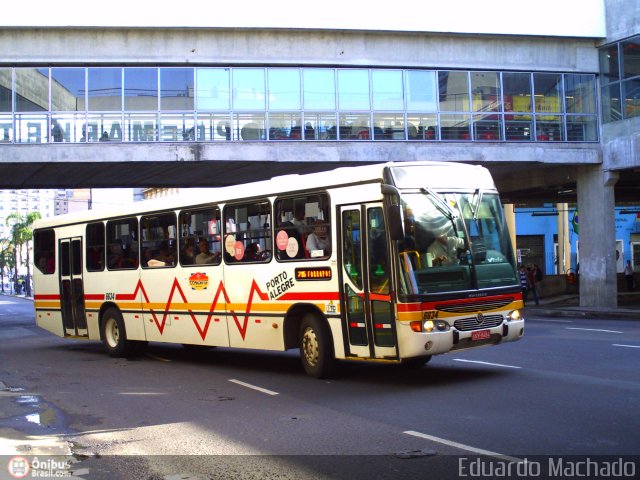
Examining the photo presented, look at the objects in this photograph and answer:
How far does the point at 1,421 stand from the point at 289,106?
17437 mm

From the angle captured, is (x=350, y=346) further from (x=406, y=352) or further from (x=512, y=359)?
(x=512, y=359)

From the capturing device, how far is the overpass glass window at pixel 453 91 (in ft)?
84.7

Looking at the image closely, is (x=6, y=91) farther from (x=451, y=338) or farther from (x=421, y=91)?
(x=451, y=338)

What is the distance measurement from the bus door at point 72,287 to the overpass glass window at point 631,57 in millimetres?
19833

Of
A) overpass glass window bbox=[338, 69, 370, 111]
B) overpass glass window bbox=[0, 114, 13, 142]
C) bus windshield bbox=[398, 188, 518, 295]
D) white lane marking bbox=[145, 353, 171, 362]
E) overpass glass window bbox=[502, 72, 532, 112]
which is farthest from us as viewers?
overpass glass window bbox=[502, 72, 532, 112]

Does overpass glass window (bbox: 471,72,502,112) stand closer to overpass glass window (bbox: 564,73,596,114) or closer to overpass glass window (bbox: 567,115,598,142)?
overpass glass window (bbox: 564,73,596,114)

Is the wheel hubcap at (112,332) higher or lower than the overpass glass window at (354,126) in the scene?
lower

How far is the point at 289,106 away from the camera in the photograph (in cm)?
2480

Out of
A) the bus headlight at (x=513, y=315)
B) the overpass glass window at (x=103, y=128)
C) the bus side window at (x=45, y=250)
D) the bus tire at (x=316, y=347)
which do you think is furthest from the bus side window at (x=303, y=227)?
the overpass glass window at (x=103, y=128)

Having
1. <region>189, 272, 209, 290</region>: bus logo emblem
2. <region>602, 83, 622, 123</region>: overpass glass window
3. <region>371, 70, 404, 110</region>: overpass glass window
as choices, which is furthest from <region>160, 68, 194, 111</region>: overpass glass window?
<region>602, 83, 622, 123</region>: overpass glass window

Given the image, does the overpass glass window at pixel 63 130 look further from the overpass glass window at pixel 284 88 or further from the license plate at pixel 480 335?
the license plate at pixel 480 335

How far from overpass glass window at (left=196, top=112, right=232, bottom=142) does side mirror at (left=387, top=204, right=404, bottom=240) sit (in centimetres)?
1562

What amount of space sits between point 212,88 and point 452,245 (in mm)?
16241

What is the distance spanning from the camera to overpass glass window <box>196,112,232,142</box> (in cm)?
2442
